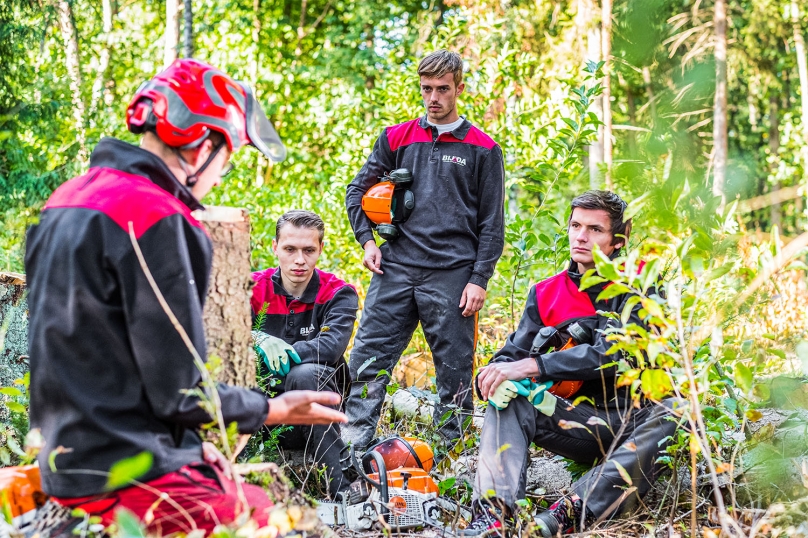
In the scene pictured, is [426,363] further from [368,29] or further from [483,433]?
[368,29]

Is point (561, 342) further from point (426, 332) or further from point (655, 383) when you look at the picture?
point (655, 383)

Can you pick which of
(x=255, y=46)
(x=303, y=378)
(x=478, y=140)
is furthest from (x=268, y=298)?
(x=255, y=46)

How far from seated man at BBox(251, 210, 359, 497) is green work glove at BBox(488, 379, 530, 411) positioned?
3.20ft

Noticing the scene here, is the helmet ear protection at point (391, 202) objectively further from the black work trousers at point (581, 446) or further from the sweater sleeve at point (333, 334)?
the black work trousers at point (581, 446)

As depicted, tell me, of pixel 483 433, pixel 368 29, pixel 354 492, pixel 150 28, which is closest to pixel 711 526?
pixel 483 433

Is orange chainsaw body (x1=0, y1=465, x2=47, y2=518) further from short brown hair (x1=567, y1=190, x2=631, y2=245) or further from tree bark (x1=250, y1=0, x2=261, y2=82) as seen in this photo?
tree bark (x1=250, y1=0, x2=261, y2=82)

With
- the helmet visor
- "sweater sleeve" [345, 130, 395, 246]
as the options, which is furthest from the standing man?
the helmet visor

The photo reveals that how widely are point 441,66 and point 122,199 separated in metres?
2.86

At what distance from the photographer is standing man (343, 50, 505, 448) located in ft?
14.3

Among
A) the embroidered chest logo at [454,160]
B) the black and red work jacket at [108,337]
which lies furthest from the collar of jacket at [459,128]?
the black and red work jacket at [108,337]

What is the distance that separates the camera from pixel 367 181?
471cm

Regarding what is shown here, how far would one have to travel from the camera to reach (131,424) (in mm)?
1865

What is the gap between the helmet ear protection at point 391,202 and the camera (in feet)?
14.6

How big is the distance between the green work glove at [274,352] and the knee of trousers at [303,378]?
1.3 inches
